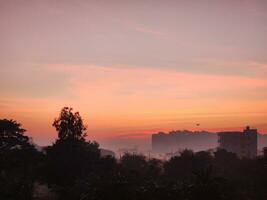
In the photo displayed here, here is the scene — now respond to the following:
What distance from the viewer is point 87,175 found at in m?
60.6

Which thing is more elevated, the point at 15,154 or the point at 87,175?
the point at 15,154

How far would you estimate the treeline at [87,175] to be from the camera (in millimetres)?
37688

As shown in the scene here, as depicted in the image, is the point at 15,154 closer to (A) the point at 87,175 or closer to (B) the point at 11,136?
(B) the point at 11,136

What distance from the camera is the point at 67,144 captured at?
6450 cm

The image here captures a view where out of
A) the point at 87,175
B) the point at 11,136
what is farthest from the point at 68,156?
the point at 11,136

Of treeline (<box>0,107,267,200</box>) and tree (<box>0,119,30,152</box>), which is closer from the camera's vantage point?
treeline (<box>0,107,267,200</box>)

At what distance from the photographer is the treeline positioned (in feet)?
124

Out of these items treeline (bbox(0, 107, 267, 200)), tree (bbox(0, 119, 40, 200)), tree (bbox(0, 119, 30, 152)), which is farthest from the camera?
tree (bbox(0, 119, 30, 152))

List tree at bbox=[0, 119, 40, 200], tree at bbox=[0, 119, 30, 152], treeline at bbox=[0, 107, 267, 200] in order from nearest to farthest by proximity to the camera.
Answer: treeline at bbox=[0, 107, 267, 200]
tree at bbox=[0, 119, 40, 200]
tree at bbox=[0, 119, 30, 152]

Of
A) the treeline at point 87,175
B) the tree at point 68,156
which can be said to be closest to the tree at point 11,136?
the treeline at point 87,175

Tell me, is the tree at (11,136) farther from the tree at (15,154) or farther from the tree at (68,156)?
the tree at (68,156)

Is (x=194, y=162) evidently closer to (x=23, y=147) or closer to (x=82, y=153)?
(x=82, y=153)

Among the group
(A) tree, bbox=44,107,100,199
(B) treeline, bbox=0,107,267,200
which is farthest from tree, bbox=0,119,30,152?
(A) tree, bbox=44,107,100,199

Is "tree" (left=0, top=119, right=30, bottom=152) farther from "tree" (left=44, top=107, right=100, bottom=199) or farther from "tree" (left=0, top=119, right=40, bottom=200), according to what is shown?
"tree" (left=44, top=107, right=100, bottom=199)
